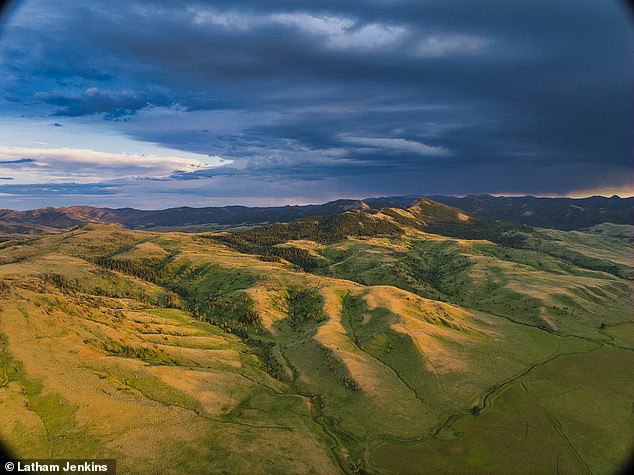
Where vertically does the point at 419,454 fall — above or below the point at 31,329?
below

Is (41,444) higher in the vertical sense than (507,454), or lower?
higher

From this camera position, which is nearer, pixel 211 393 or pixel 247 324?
pixel 211 393

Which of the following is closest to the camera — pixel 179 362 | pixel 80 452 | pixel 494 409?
pixel 80 452

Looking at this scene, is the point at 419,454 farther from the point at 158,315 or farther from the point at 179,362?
the point at 158,315

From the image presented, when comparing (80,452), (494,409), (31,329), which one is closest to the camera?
(80,452)

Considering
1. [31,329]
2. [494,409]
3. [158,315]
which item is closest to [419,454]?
[494,409]

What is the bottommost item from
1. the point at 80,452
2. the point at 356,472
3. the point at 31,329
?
the point at 356,472

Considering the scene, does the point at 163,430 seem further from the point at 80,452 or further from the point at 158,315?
the point at 158,315

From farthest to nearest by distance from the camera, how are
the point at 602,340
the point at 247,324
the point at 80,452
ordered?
the point at 247,324 → the point at 602,340 → the point at 80,452

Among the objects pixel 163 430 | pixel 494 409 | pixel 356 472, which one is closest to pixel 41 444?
pixel 163 430
